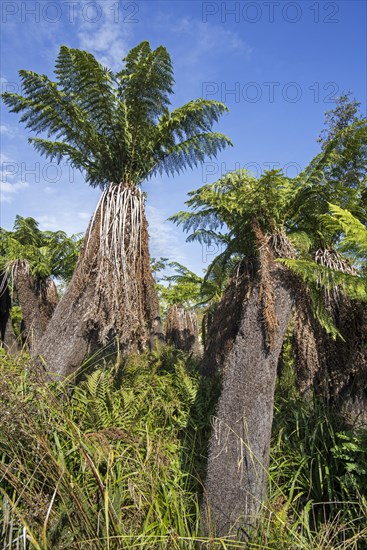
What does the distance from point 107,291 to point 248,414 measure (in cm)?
249

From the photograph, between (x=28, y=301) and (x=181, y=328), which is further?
(x=181, y=328)

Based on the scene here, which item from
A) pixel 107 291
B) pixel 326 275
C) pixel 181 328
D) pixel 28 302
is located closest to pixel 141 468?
pixel 107 291

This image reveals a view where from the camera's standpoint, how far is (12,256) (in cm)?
877

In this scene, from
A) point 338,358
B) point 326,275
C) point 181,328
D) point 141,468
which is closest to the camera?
point 141,468

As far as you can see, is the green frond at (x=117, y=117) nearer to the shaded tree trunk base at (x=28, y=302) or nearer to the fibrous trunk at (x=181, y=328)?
the shaded tree trunk base at (x=28, y=302)

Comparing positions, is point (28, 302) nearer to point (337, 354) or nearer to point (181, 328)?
point (337, 354)

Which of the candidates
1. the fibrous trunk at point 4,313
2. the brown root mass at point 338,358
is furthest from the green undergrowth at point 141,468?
the fibrous trunk at point 4,313

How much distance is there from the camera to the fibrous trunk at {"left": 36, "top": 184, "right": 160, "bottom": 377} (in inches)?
189

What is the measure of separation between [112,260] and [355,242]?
3.14 m

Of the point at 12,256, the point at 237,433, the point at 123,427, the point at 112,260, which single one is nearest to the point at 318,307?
the point at 237,433

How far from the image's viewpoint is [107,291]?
482cm

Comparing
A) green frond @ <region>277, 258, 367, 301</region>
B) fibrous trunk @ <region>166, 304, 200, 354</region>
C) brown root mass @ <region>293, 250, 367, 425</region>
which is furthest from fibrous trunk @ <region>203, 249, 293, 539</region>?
fibrous trunk @ <region>166, 304, 200, 354</region>

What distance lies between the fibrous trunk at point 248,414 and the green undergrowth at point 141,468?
0.59 ft

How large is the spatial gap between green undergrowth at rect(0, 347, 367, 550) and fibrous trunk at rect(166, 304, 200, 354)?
9796mm
